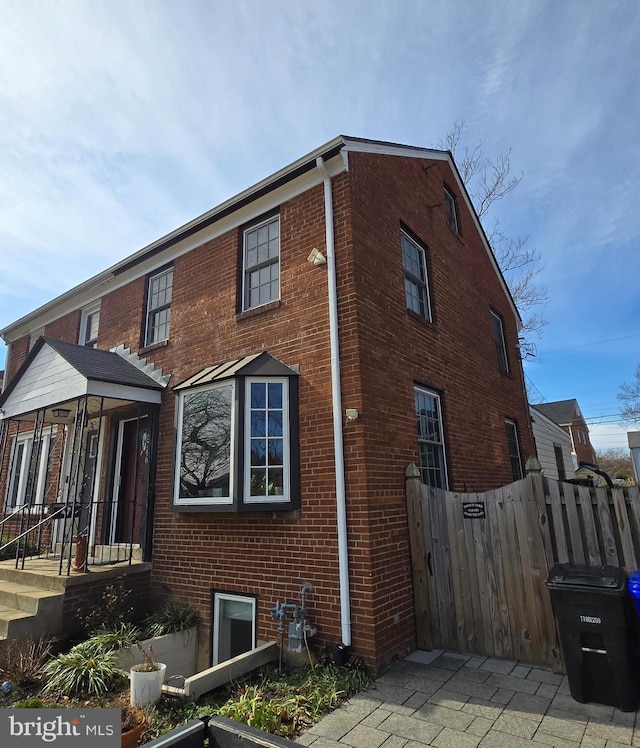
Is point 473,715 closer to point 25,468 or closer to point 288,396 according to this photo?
point 288,396

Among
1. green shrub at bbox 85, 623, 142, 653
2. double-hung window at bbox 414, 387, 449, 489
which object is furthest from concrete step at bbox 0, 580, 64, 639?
double-hung window at bbox 414, 387, 449, 489

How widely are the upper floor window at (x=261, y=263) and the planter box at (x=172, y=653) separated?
15.9ft

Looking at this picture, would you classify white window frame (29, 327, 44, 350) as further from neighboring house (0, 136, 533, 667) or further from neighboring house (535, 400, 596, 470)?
neighboring house (535, 400, 596, 470)

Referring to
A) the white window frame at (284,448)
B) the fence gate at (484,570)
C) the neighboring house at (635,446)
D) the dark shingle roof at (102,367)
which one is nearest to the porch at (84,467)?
the dark shingle roof at (102,367)

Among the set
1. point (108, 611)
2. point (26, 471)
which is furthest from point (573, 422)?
point (108, 611)

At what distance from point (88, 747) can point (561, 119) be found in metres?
10.1

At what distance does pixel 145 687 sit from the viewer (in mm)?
4199

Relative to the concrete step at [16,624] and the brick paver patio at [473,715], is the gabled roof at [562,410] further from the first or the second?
the concrete step at [16,624]

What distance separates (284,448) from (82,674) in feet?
10.4

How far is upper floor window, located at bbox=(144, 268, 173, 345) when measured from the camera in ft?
28.3

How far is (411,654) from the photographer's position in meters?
5.34

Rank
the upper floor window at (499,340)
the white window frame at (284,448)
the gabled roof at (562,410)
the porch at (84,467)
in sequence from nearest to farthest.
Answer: the white window frame at (284,448) < the porch at (84,467) < the upper floor window at (499,340) < the gabled roof at (562,410)

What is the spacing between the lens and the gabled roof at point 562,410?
35062mm

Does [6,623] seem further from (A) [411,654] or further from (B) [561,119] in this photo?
(B) [561,119]
